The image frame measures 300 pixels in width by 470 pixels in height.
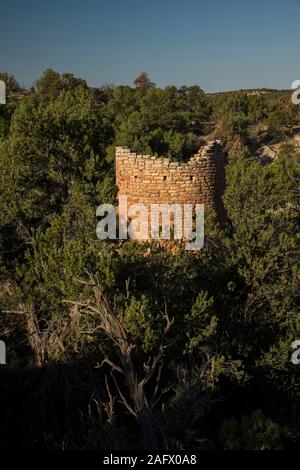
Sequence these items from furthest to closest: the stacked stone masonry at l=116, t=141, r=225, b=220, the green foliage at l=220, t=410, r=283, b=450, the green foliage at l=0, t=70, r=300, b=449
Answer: the stacked stone masonry at l=116, t=141, r=225, b=220 → the green foliage at l=0, t=70, r=300, b=449 → the green foliage at l=220, t=410, r=283, b=450

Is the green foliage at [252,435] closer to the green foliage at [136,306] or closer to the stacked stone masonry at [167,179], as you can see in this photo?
the green foliage at [136,306]

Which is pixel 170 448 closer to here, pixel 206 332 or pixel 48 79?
pixel 206 332

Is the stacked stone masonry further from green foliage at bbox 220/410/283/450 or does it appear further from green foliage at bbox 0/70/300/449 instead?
green foliage at bbox 220/410/283/450

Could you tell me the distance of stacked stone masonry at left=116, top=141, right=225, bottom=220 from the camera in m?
12.3

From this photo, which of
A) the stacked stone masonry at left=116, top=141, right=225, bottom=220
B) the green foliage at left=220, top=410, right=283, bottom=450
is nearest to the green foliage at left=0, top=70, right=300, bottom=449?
the green foliage at left=220, top=410, right=283, bottom=450

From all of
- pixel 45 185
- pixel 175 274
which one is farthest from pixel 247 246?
pixel 45 185

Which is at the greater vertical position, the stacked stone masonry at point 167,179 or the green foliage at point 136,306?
the stacked stone masonry at point 167,179

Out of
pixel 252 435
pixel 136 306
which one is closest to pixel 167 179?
pixel 136 306

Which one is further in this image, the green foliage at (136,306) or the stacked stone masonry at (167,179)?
the stacked stone masonry at (167,179)

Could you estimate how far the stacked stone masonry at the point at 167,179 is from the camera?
12289 millimetres

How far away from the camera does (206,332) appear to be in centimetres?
930

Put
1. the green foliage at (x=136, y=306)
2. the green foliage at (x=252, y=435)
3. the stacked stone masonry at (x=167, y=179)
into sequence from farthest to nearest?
the stacked stone masonry at (x=167, y=179)
the green foliage at (x=136, y=306)
the green foliage at (x=252, y=435)

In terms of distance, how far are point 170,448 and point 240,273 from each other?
4868 millimetres

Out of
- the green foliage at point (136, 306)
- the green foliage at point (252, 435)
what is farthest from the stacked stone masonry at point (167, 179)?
the green foliage at point (252, 435)
